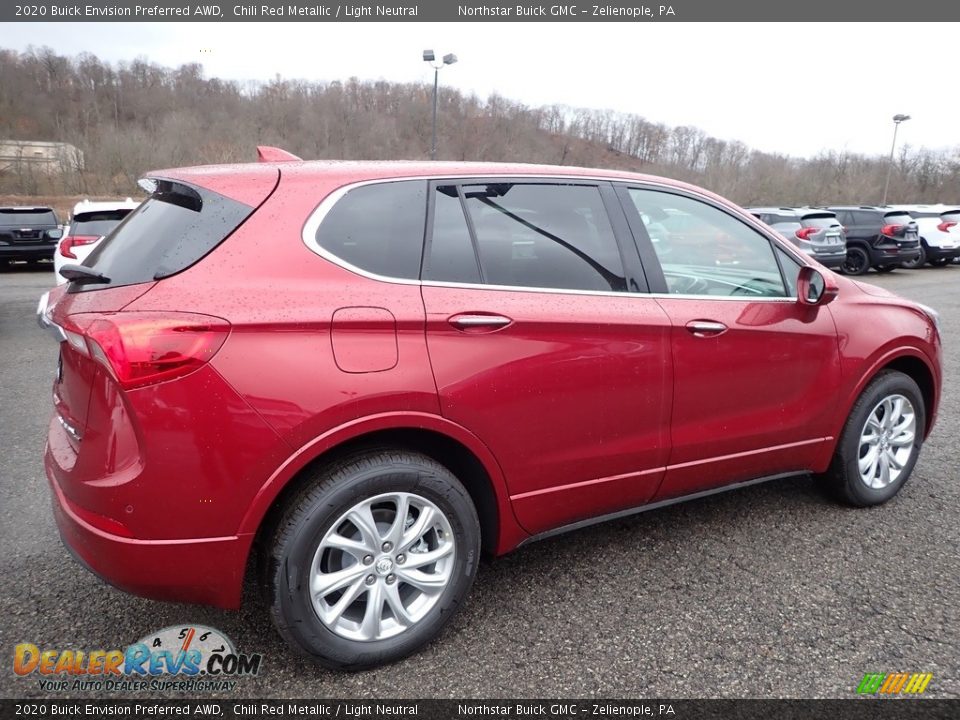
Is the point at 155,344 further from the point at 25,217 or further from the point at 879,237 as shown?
the point at 879,237

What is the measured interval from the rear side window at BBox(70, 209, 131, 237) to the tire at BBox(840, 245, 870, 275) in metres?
16.3

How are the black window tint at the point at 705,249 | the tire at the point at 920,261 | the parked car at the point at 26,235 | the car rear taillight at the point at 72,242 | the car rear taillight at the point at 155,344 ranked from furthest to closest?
the tire at the point at 920,261, the parked car at the point at 26,235, the car rear taillight at the point at 72,242, the black window tint at the point at 705,249, the car rear taillight at the point at 155,344

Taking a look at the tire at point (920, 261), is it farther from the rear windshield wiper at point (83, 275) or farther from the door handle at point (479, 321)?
the rear windshield wiper at point (83, 275)

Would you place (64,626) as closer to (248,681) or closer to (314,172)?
(248,681)

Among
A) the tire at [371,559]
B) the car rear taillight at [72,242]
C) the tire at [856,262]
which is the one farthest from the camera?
the tire at [856,262]

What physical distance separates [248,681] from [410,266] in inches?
60.2

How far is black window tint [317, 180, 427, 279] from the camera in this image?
2.39 m

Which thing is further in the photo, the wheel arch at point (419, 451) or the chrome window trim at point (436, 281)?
the chrome window trim at point (436, 281)

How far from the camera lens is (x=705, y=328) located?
9.82ft

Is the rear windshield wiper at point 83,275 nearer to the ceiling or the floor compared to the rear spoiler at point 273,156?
nearer to the floor

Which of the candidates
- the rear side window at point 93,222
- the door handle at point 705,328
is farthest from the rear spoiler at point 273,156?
the rear side window at point 93,222

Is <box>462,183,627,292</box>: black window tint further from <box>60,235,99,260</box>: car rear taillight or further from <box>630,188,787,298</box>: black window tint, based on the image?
<box>60,235,99,260</box>: car rear taillight

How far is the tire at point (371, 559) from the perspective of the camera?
2.25 metres

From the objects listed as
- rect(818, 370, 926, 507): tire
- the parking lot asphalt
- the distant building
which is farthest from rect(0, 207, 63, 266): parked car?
the distant building
